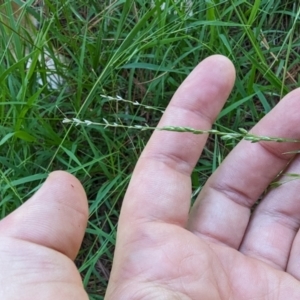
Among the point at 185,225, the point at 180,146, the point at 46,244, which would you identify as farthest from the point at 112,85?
the point at 46,244

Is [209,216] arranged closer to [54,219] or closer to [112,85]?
[54,219]

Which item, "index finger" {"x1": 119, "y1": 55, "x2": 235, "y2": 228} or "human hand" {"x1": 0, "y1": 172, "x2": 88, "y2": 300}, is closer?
"human hand" {"x1": 0, "y1": 172, "x2": 88, "y2": 300}

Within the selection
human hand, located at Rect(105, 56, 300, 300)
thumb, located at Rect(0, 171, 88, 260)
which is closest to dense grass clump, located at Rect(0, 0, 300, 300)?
human hand, located at Rect(105, 56, 300, 300)

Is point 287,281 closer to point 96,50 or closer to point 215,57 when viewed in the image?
point 215,57

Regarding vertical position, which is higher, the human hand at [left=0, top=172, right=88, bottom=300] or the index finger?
the index finger

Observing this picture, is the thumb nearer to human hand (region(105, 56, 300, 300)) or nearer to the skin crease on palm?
the skin crease on palm

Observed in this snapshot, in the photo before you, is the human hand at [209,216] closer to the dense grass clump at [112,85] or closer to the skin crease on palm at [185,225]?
the skin crease on palm at [185,225]

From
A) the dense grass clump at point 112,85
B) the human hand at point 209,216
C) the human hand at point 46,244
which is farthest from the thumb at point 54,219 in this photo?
the dense grass clump at point 112,85

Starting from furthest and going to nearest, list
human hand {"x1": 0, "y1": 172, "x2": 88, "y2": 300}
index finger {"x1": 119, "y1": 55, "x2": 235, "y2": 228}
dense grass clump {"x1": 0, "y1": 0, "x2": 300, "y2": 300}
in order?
dense grass clump {"x1": 0, "y1": 0, "x2": 300, "y2": 300} < index finger {"x1": 119, "y1": 55, "x2": 235, "y2": 228} < human hand {"x1": 0, "y1": 172, "x2": 88, "y2": 300}
